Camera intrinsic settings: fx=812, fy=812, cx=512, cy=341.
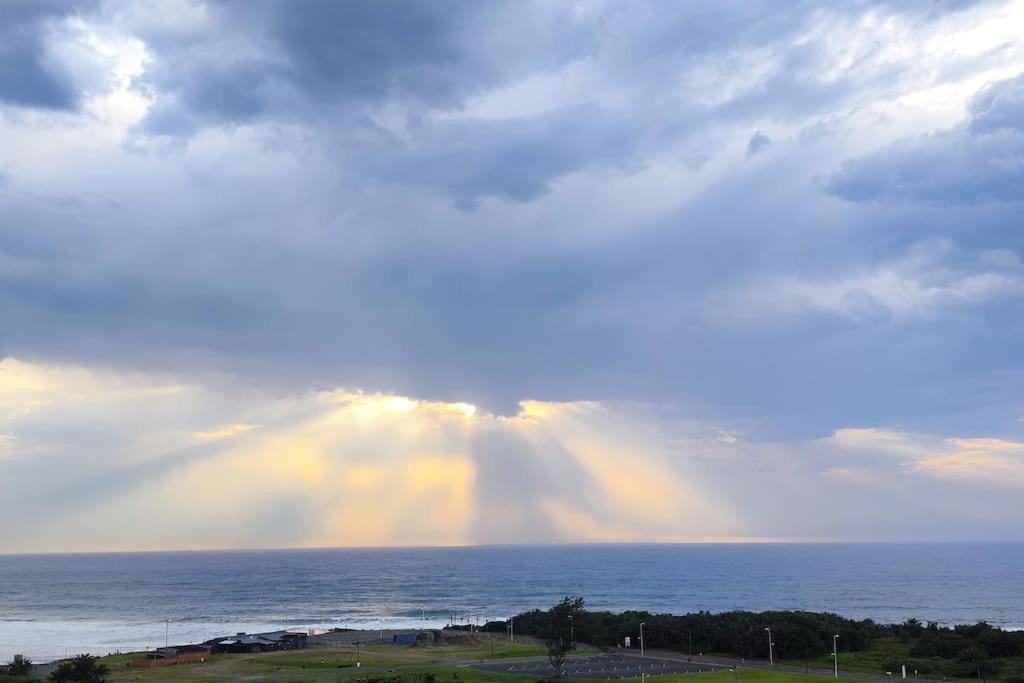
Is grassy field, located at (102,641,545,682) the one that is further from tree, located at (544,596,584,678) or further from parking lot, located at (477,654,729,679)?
parking lot, located at (477,654,729,679)

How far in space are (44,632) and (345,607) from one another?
59.7 metres

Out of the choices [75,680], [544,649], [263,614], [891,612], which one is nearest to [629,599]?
[891,612]

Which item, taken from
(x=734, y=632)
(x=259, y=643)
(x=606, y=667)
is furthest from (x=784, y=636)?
(x=259, y=643)

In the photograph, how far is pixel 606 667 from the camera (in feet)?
269

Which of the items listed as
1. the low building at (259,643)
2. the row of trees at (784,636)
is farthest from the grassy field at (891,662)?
the low building at (259,643)

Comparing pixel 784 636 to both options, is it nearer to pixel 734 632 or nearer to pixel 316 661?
pixel 734 632

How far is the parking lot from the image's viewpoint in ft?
252

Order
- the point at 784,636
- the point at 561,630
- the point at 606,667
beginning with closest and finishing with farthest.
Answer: the point at 561,630, the point at 606,667, the point at 784,636

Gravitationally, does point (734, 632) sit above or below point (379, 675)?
below

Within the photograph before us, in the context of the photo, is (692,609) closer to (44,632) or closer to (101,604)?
(44,632)

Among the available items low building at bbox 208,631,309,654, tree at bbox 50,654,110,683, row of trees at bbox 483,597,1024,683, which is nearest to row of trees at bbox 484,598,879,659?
row of trees at bbox 483,597,1024,683

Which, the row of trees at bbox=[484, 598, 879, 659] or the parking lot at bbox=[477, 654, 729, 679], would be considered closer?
the parking lot at bbox=[477, 654, 729, 679]

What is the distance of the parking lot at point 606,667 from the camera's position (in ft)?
A: 252


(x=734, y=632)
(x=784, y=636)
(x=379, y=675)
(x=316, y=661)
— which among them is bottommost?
(x=316, y=661)
